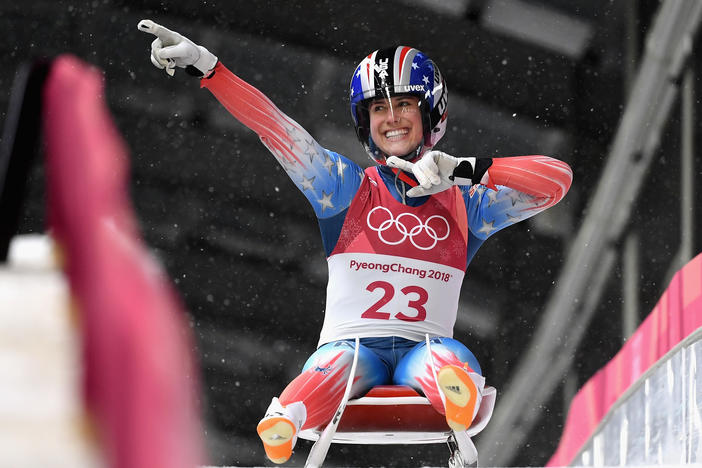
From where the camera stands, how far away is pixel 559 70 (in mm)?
4160

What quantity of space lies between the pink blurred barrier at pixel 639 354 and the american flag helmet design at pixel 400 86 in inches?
37.2

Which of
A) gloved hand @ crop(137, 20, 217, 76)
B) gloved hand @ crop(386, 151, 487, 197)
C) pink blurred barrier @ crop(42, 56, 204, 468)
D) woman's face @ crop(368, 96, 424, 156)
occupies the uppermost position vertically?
gloved hand @ crop(137, 20, 217, 76)

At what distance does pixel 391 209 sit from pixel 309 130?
1.96 metres

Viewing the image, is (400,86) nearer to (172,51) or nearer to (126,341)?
(172,51)

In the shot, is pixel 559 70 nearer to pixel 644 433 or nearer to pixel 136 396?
pixel 644 433

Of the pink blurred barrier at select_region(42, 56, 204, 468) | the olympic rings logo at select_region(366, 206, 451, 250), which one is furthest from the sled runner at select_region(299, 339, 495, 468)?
the pink blurred barrier at select_region(42, 56, 204, 468)

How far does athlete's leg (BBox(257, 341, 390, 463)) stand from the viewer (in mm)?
1798

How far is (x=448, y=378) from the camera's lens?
1.77 metres

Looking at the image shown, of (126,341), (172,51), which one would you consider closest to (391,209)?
(172,51)

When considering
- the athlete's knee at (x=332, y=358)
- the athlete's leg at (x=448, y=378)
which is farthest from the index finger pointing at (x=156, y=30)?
the athlete's leg at (x=448, y=378)

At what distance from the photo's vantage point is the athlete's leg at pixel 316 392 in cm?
180

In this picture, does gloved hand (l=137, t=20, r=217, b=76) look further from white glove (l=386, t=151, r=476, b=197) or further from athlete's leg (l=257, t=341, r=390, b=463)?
athlete's leg (l=257, t=341, r=390, b=463)

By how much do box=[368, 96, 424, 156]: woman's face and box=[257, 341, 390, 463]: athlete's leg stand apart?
0.49m

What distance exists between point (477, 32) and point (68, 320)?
157 inches
